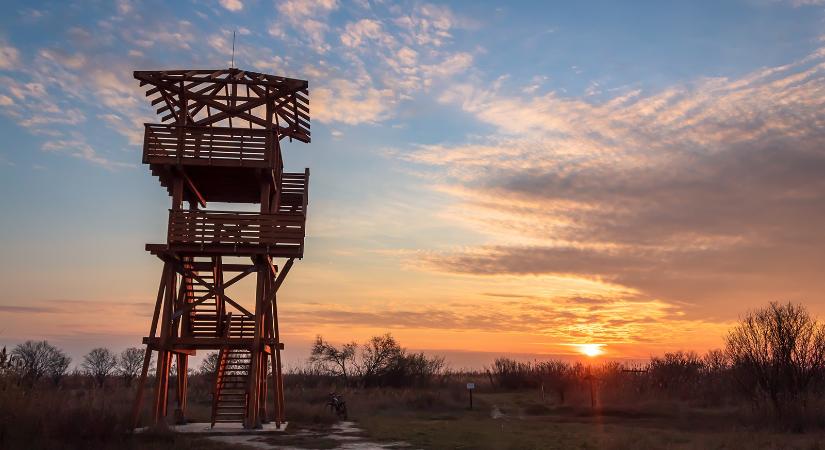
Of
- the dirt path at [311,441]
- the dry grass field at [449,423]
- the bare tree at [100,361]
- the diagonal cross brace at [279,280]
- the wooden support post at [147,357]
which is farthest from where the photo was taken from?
the bare tree at [100,361]

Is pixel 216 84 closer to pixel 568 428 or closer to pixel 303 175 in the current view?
pixel 303 175

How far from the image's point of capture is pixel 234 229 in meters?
23.6

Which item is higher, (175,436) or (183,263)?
(183,263)

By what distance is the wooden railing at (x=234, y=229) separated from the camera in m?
23.6

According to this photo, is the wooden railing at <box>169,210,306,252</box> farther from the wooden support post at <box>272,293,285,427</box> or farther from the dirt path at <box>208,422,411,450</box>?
the dirt path at <box>208,422,411,450</box>

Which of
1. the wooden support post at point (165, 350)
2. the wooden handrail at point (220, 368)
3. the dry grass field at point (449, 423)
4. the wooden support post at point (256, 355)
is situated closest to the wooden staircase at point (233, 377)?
the wooden handrail at point (220, 368)

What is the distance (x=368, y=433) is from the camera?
77.6 ft

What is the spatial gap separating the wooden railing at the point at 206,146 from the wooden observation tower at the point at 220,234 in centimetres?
3

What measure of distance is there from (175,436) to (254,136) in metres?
9.95

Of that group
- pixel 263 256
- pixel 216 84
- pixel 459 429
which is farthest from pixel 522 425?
pixel 216 84

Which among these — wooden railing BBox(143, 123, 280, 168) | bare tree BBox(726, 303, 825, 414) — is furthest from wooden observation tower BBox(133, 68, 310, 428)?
bare tree BBox(726, 303, 825, 414)

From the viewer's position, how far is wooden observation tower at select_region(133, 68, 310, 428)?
2355cm

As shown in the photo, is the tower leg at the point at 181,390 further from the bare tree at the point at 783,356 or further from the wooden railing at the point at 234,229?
the bare tree at the point at 783,356

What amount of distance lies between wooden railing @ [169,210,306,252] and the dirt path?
6025 mm
